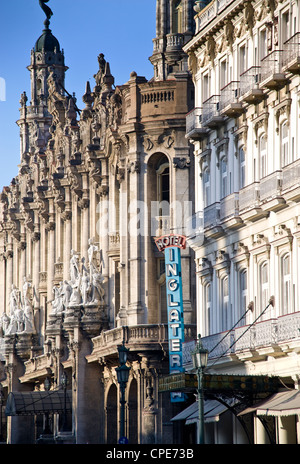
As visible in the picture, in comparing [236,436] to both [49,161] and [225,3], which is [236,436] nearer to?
[225,3]

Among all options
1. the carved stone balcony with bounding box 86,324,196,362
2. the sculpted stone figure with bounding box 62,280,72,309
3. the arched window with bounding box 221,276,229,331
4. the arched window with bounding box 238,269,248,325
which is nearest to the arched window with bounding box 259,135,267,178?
the arched window with bounding box 238,269,248,325

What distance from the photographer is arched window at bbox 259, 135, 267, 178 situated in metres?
55.9

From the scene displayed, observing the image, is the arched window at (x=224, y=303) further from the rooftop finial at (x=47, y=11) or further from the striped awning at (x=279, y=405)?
the rooftop finial at (x=47, y=11)

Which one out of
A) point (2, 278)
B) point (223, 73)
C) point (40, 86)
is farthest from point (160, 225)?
point (40, 86)

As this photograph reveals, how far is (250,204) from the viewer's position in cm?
5591

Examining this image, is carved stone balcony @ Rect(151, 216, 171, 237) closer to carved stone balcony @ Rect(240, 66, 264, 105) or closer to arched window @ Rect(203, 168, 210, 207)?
arched window @ Rect(203, 168, 210, 207)

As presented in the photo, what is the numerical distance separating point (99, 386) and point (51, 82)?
27727 mm

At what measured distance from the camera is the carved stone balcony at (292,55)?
2024 inches

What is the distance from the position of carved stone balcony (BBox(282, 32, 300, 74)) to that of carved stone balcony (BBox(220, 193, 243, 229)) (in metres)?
7.03

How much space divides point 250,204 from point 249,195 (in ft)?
1.25

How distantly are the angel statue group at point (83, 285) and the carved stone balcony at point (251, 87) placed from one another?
28.0 metres

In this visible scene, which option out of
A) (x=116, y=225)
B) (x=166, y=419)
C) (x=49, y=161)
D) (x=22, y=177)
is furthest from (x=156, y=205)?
(x=22, y=177)

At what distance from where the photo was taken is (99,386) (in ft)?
275

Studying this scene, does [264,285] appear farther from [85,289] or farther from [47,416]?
[47,416]
